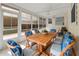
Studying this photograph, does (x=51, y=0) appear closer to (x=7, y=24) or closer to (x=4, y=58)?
(x=4, y=58)

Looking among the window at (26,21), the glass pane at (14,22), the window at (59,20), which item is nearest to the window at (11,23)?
the glass pane at (14,22)

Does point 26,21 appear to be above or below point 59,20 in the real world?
below

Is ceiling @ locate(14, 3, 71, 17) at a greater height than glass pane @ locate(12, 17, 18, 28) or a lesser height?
greater

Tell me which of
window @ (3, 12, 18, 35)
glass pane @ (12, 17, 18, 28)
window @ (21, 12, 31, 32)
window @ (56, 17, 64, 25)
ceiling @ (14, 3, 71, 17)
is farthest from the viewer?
window @ (56, 17, 64, 25)

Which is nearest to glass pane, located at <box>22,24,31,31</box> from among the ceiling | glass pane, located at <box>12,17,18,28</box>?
glass pane, located at <box>12,17,18,28</box>

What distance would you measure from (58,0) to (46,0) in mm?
140

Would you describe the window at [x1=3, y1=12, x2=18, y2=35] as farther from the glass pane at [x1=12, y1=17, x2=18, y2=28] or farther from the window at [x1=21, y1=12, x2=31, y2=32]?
the window at [x1=21, y1=12, x2=31, y2=32]

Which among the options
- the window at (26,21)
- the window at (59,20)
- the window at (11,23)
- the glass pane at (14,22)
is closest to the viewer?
the window at (11,23)

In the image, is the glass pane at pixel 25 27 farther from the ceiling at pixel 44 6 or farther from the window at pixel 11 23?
the ceiling at pixel 44 6

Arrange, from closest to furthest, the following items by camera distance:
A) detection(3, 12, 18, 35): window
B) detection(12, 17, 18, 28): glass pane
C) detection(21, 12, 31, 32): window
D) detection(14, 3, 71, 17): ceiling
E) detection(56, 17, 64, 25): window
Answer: detection(14, 3, 71, 17): ceiling
detection(3, 12, 18, 35): window
detection(12, 17, 18, 28): glass pane
detection(21, 12, 31, 32): window
detection(56, 17, 64, 25): window

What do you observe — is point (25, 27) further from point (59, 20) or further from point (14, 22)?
point (59, 20)

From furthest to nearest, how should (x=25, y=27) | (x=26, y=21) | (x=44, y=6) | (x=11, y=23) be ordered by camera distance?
(x=26, y=21) < (x=25, y=27) < (x=44, y=6) < (x=11, y=23)

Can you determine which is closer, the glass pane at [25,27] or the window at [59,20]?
the glass pane at [25,27]

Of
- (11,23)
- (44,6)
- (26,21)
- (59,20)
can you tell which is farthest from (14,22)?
(59,20)
